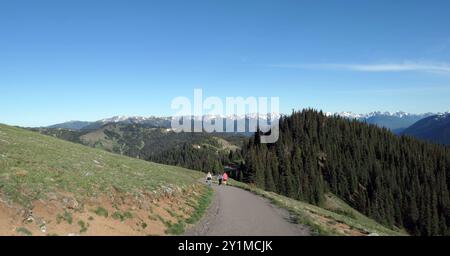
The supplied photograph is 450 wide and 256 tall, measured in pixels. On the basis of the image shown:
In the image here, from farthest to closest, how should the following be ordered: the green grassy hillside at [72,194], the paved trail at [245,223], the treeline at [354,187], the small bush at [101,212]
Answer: the treeline at [354,187] → the paved trail at [245,223] → the small bush at [101,212] → the green grassy hillside at [72,194]

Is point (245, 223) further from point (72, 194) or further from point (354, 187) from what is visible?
point (354, 187)

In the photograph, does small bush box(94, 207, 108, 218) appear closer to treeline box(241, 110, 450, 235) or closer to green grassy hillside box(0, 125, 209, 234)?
green grassy hillside box(0, 125, 209, 234)

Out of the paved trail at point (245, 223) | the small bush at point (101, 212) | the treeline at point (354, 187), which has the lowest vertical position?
the treeline at point (354, 187)

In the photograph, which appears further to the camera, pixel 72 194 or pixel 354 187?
pixel 354 187

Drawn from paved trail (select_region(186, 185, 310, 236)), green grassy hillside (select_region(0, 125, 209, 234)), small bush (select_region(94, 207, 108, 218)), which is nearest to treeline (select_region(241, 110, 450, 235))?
paved trail (select_region(186, 185, 310, 236))

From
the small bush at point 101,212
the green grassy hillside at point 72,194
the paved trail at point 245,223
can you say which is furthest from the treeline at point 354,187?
the small bush at point 101,212

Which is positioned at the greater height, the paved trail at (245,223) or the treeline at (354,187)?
the paved trail at (245,223)

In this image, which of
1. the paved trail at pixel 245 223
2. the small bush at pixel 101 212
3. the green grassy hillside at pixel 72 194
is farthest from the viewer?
the paved trail at pixel 245 223

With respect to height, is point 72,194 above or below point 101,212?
above

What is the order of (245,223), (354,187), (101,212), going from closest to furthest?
(101,212), (245,223), (354,187)

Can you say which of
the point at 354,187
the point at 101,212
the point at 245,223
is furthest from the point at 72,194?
the point at 354,187

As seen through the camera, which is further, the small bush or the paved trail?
the paved trail

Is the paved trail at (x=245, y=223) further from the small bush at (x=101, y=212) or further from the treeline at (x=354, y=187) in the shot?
the treeline at (x=354, y=187)
